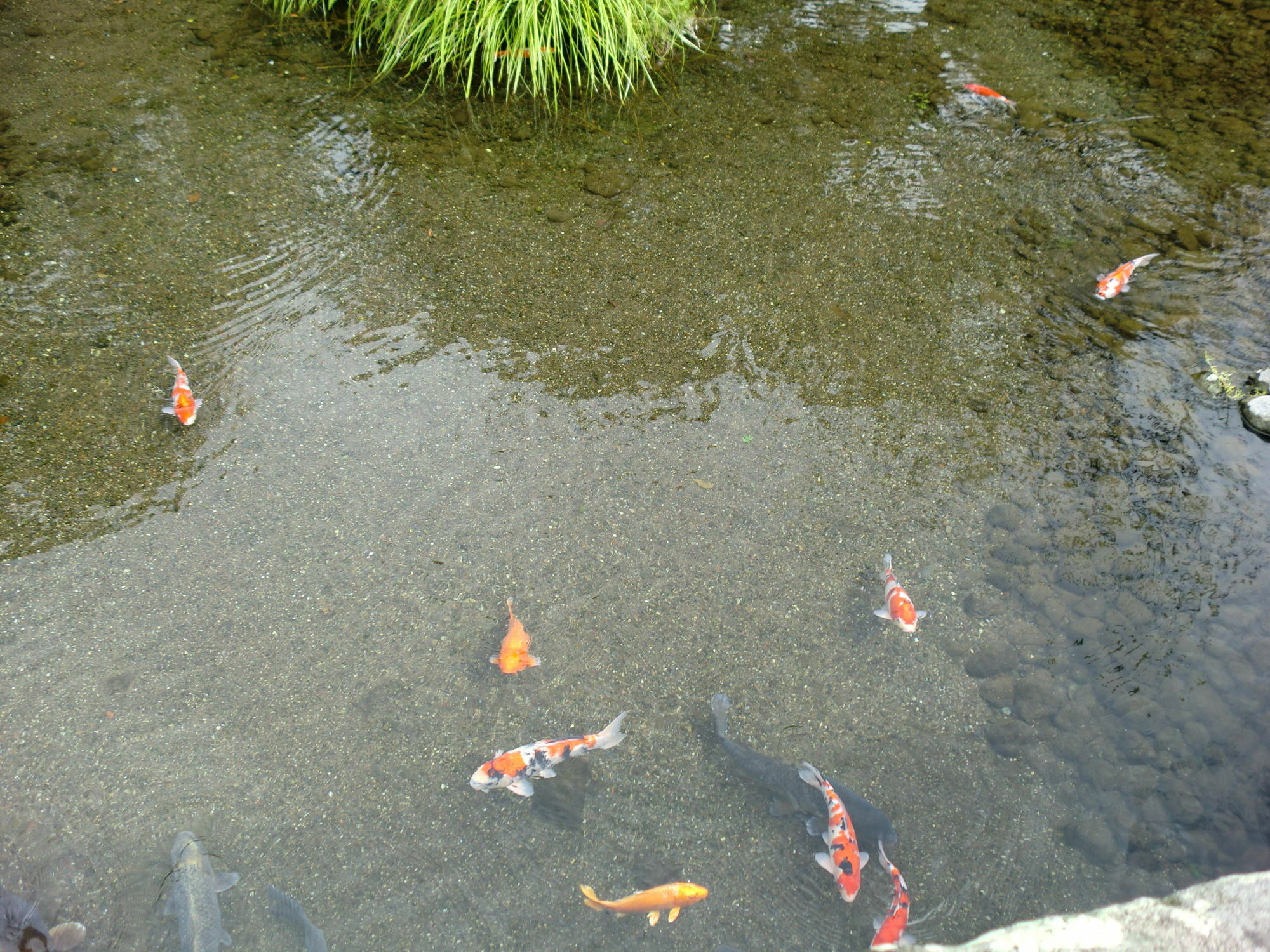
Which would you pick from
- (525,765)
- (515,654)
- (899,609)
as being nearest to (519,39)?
(515,654)

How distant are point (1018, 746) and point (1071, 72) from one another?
17.4 ft

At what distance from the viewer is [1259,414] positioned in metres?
3.84

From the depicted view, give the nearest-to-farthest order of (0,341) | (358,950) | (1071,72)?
(358,950)
(0,341)
(1071,72)

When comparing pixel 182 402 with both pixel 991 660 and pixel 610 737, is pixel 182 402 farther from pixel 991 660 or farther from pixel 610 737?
pixel 991 660

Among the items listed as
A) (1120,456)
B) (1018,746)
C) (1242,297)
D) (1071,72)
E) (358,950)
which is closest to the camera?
(358,950)

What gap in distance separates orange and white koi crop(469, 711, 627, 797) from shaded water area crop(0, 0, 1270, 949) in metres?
0.07

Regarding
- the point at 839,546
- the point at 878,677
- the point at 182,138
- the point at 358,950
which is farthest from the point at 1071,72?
the point at 358,950

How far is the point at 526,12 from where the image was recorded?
5.28 meters

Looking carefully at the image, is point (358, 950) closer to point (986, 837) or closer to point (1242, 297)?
point (986, 837)

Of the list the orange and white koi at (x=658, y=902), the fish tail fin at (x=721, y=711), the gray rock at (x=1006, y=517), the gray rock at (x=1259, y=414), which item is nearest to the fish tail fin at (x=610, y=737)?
the fish tail fin at (x=721, y=711)

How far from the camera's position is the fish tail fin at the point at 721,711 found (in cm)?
294

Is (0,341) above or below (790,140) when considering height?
below

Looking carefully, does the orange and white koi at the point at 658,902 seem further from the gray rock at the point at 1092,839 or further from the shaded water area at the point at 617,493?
the gray rock at the point at 1092,839

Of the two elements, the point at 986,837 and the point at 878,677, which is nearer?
the point at 986,837
